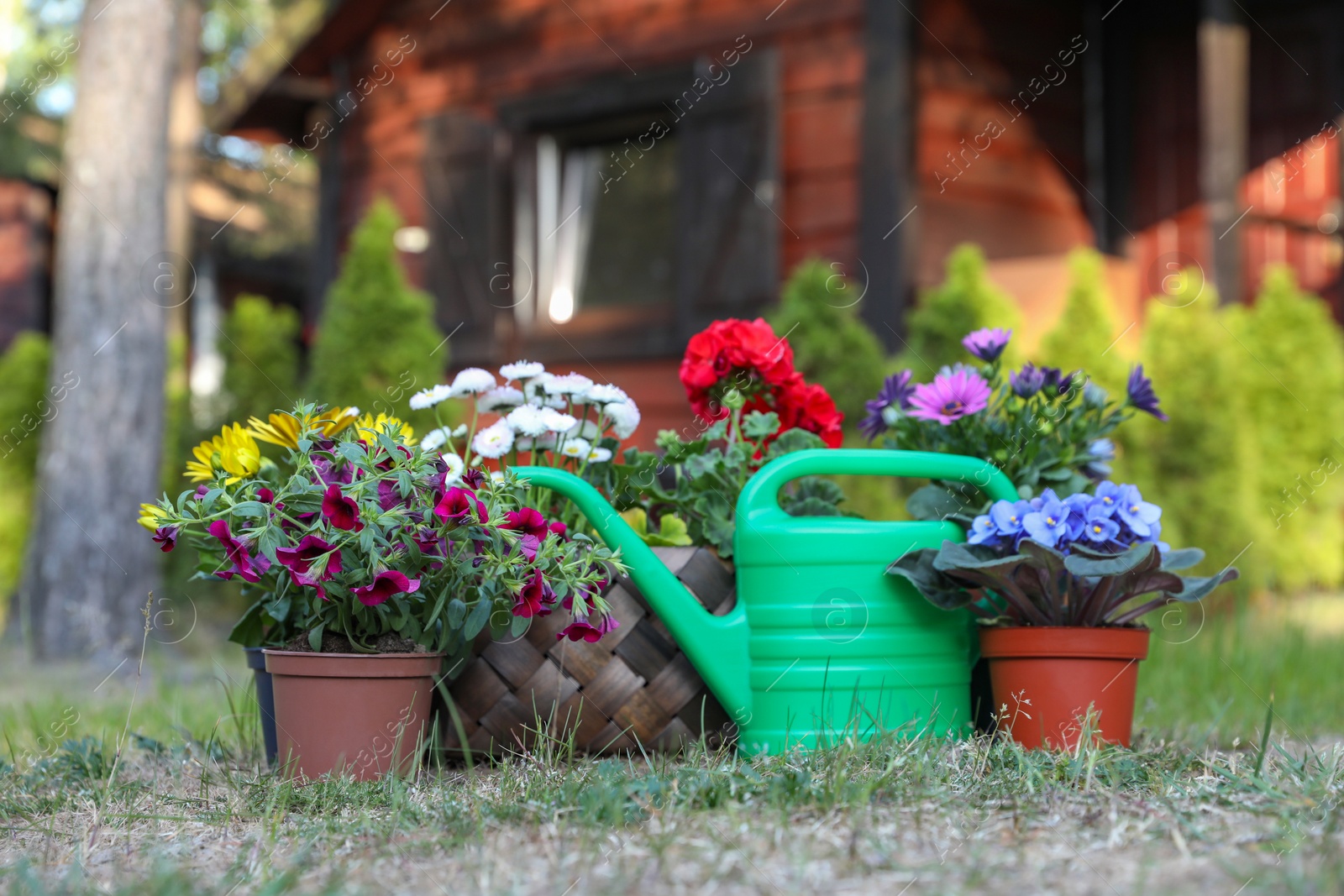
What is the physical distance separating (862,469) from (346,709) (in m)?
0.83

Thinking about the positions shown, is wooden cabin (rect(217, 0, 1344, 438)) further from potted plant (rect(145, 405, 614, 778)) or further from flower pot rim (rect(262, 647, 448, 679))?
flower pot rim (rect(262, 647, 448, 679))

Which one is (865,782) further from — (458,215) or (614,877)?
(458,215)

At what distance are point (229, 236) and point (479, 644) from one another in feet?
37.0

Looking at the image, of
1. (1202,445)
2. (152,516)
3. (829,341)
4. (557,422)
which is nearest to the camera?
(152,516)

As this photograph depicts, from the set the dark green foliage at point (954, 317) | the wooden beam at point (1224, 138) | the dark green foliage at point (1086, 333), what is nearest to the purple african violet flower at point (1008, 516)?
the dark green foliage at point (954, 317)

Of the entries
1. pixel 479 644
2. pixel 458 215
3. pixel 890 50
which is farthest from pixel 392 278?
pixel 479 644

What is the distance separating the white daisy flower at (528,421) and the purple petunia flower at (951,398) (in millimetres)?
635

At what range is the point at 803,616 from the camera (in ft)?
6.12

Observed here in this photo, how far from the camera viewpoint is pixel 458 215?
6223 millimetres

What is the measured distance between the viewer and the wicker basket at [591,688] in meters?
1.93

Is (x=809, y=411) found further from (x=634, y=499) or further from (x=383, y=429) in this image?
(x=383, y=429)

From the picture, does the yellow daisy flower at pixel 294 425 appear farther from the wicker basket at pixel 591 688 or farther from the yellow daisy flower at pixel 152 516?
the wicker basket at pixel 591 688

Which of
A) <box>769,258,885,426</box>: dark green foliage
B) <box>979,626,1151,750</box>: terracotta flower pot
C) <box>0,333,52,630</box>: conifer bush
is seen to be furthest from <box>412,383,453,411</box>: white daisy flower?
<box>0,333,52,630</box>: conifer bush

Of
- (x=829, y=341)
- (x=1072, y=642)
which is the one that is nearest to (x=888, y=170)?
(x=829, y=341)
